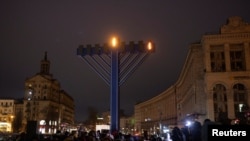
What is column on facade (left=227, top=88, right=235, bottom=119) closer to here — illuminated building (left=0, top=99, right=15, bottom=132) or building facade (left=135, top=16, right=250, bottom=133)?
building facade (left=135, top=16, right=250, bottom=133)

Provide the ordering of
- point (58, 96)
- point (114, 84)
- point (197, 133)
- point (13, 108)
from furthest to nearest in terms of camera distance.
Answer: point (58, 96), point (13, 108), point (114, 84), point (197, 133)

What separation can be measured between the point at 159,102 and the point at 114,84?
350 feet

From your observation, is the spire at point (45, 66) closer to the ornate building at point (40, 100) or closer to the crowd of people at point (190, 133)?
the ornate building at point (40, 100)

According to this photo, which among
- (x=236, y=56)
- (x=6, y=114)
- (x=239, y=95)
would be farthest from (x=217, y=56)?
(x=6, y=114)

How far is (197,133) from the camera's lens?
1009 cm

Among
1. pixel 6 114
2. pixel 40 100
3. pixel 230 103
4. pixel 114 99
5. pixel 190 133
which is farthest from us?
pixel 6 114

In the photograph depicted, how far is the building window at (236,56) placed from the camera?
5138 centimetres

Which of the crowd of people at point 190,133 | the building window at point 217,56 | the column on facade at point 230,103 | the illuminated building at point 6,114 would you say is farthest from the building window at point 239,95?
the illuminated building at point 6,114

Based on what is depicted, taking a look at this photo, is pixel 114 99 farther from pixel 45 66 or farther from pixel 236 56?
pixel 45 66

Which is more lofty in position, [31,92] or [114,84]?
[31,92]

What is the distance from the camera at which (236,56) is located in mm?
51938

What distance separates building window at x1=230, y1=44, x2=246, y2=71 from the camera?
169ft

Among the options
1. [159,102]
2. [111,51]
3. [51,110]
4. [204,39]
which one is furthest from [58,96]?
[111,51]

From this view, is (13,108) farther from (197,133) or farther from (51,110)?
(197,133)
